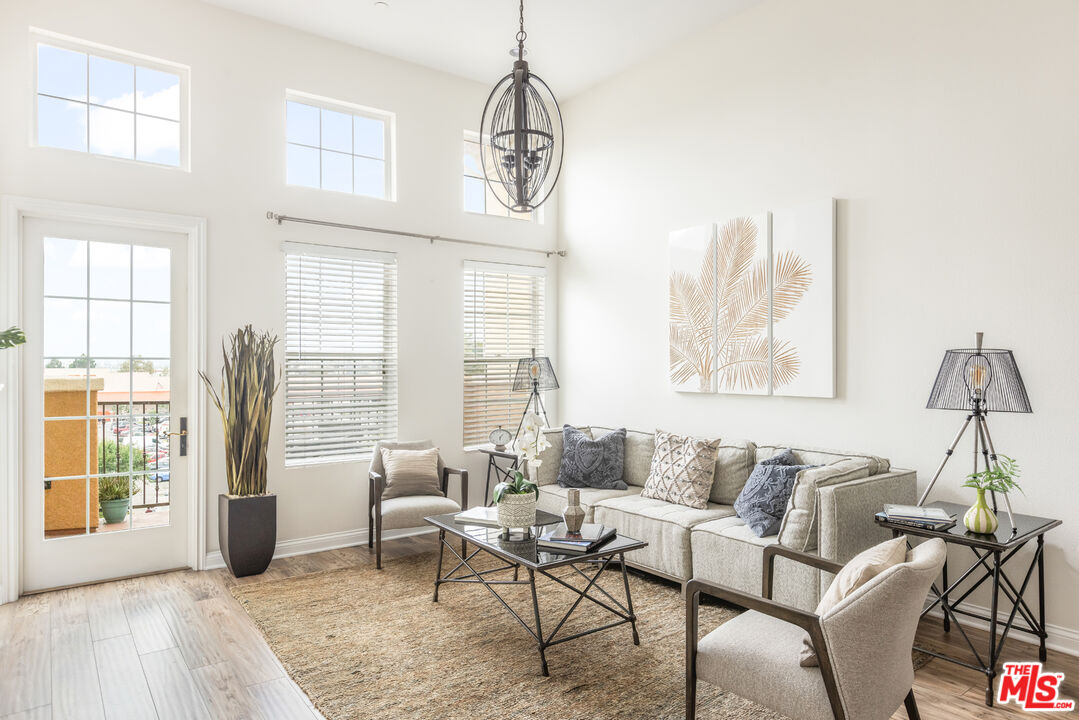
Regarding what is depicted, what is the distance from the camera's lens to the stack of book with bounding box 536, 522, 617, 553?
3.00 meters

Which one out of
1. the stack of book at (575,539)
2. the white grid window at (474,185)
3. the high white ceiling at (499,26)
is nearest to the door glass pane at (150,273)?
the high white ceiling at (499,26)

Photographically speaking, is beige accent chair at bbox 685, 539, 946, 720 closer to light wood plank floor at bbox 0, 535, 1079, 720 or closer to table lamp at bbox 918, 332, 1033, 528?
Answer: light wood plank floor at bbox 0, 535, 1079, 720

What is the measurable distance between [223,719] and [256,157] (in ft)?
11.7

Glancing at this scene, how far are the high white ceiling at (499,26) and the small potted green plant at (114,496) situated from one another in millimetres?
3201

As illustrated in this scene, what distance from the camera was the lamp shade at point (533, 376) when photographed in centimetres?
545

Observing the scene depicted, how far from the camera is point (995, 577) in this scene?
2723 mm

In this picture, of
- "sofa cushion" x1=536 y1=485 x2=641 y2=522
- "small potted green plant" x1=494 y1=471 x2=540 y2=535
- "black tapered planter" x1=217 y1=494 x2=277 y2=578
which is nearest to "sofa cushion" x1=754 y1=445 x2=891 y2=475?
"sofa cushion" x1=536 y1=485 x2=641 y2=522

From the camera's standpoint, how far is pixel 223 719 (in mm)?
2496

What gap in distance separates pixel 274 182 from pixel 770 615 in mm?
4206

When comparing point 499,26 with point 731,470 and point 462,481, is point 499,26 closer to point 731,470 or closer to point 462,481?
point 462,481

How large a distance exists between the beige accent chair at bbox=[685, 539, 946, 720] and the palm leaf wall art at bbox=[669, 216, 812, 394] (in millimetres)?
2281

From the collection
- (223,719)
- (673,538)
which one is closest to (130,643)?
(223,719)

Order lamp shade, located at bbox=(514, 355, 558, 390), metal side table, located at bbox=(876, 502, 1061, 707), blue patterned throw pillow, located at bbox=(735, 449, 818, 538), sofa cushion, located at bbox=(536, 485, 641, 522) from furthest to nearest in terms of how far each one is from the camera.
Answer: lamp shade, located at bbox=(514, 355, 558, 390) < sofa cushion, located at bbox=(536, 485, 641, 522) < blue patterned throw pillow, located at bbox=(735, 449, 818, 538) < metal side table, located at bbox=(876, 502, 1061, 707)

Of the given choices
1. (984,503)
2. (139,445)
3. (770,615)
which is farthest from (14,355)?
(984,503)
